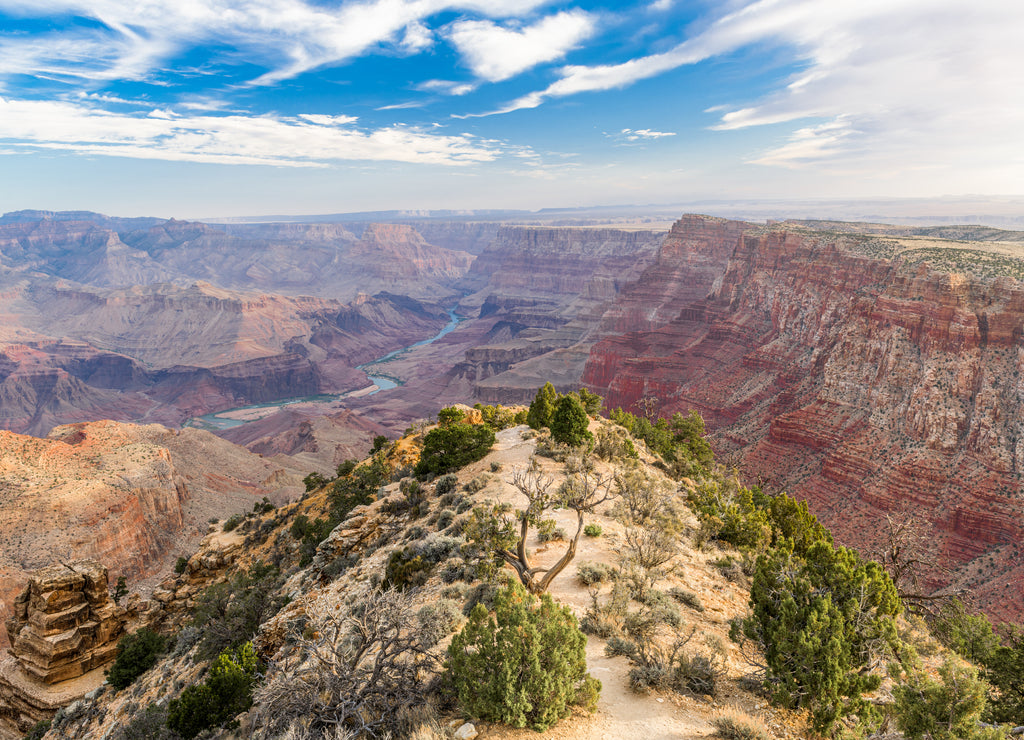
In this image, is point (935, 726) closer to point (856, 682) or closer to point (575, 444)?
point (856, 682)

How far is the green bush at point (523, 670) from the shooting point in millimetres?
8992

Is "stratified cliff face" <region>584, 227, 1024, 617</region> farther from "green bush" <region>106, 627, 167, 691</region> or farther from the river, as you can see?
the river

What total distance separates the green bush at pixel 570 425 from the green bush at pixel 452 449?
14.6ft

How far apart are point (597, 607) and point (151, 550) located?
65773 mm

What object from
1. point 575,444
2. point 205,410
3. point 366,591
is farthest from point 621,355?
point 205,410

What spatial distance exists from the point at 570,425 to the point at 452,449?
7.12 m

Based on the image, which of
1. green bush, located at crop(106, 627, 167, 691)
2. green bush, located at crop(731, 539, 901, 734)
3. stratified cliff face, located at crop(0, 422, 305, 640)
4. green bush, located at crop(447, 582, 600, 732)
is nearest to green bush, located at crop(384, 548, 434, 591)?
green bush, located at crop(447, 582, 600, 732)

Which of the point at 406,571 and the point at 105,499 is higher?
the point at 406,571

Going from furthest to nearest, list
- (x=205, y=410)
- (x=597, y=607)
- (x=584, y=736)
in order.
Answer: (x=205, y=410)
(x=597, y=607)
(x=584, y=736)

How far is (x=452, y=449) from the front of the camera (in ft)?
93.0

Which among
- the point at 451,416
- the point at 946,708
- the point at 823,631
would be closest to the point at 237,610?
the point at 451,416

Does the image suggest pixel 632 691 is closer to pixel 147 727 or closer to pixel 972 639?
pixel 972 639

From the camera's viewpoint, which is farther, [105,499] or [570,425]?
[105,499]

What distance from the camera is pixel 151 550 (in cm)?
5769
